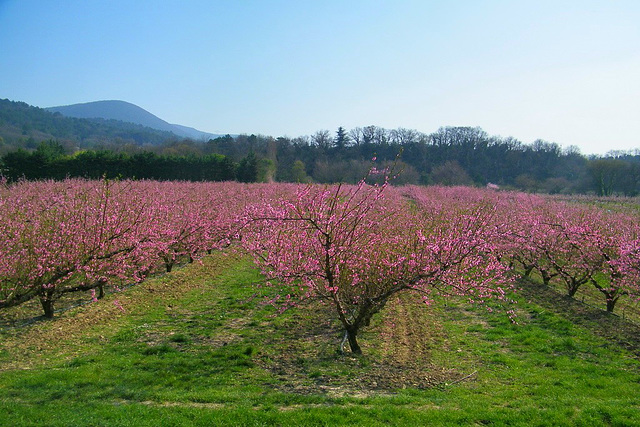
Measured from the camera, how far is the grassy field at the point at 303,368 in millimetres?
5977

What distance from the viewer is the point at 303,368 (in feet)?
26.1

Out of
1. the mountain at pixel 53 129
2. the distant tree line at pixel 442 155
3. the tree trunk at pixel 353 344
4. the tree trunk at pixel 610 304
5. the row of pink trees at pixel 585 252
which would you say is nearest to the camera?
the tree trunk at pixel 353 344

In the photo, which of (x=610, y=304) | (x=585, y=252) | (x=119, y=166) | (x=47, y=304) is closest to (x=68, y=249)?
(x=47, y=304)

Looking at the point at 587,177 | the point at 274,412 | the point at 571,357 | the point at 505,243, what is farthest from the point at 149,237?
the point at 587,177

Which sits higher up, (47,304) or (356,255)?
(356,255)

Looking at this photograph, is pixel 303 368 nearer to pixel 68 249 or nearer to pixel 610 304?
pixel 68 249

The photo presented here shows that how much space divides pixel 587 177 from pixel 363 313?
65275 mm

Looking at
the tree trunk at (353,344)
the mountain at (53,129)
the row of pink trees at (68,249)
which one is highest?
the mountain at (53,129)

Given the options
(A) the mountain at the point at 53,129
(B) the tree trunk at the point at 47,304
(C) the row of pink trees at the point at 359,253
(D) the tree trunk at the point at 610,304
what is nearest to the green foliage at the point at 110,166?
(B) the tree trunk at the point at 47,304

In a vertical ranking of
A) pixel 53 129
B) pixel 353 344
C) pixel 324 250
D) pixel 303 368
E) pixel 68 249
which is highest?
pixel 53 129

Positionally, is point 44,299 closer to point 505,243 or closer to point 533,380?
point 533,380

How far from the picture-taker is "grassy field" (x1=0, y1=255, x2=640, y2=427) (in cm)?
598

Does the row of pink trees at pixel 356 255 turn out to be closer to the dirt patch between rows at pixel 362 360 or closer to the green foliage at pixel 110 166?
the dirt patch between rows at pixel 362 360

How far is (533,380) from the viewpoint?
765cm
